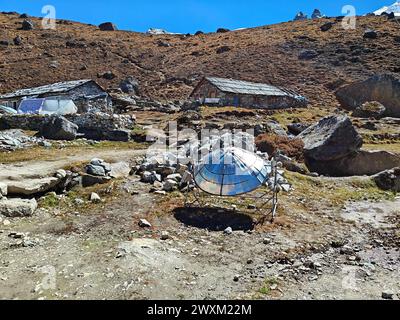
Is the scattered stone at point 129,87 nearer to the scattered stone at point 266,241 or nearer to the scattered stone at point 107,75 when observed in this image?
the scattered stone at point 107,75

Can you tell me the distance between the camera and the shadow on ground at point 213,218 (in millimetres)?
10961

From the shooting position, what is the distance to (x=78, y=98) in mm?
32000

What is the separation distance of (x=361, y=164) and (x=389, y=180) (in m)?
2.32

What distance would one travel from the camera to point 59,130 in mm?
21703

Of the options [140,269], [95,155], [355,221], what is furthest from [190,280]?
[95,155]

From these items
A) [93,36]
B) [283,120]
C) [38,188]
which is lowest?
[38,188]

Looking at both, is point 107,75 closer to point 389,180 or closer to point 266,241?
point 389,180

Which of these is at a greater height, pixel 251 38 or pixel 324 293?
pixel 251 38

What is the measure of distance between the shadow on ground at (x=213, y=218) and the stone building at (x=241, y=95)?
27.7 m

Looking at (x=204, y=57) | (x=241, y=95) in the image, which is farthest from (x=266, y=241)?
(x=204, y=57)

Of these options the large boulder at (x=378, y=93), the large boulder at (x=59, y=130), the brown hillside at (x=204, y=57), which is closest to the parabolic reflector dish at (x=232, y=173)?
the large boulder at (x=59, y=130)

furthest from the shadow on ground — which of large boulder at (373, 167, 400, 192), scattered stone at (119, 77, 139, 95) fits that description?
scattered stone at (119, 77, 139, 95)
